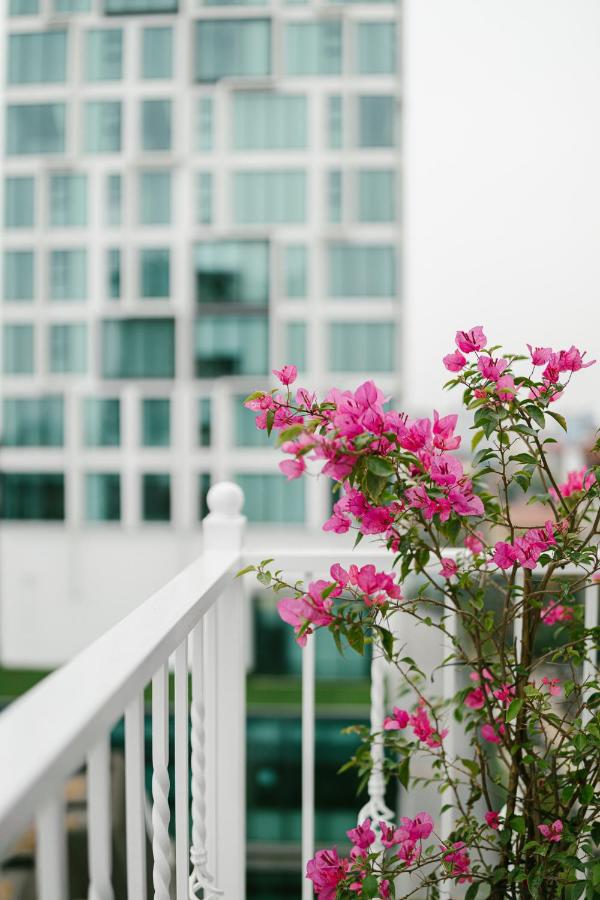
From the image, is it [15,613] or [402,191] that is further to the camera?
[15,613]

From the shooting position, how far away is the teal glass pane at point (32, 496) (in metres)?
6.41

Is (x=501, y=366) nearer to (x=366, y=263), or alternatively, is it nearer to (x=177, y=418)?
(x=366, y=263)

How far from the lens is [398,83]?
17.6 ft

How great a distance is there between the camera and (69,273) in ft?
19.8

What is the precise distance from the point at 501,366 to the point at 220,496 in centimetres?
55

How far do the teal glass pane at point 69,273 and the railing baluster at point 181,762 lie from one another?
221 inches

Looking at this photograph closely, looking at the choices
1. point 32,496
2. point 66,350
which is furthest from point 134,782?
point 32,496

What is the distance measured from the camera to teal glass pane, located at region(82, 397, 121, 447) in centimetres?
620

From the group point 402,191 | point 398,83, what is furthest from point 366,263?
point 398,83

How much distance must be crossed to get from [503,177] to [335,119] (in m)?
1.29

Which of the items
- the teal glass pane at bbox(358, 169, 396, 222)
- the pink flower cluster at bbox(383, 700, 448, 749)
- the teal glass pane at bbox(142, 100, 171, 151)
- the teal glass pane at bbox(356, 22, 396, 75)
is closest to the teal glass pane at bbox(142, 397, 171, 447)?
the teal glass pane at bbox(142, 100, 171, 151)

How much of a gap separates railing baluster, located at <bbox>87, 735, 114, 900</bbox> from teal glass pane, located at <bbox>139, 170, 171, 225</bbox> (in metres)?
5.72

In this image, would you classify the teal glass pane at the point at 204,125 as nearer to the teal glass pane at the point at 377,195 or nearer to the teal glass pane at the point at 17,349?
the teal glass pane at the point at 377,195

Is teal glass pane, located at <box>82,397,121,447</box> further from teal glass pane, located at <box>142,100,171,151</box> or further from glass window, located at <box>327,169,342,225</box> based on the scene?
glass window, located at <box>327,169,342,225</box>
